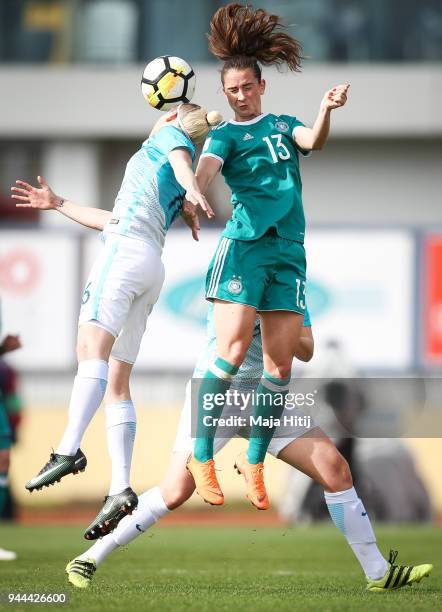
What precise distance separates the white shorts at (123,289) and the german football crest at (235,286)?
0.47 m

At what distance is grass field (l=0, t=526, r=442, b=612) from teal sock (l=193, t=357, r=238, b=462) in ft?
2.57

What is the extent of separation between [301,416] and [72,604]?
61.5 inches

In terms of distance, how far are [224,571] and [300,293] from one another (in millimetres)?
2747

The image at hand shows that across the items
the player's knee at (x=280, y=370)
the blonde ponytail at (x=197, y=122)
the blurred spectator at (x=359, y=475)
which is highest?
the blonde ponytail at (x=197, y=122)

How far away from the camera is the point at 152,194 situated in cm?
728

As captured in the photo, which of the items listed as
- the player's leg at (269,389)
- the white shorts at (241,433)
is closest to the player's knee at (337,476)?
the white shorts at (241,433)

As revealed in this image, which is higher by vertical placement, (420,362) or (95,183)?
(95,183)

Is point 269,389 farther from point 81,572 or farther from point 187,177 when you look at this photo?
point 81,572

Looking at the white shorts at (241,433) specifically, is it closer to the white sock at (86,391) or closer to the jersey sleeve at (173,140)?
the white sock at (86,391)

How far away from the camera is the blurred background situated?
17578 millimetres

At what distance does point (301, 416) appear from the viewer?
729cm

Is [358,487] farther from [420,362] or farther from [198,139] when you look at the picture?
[198,139]

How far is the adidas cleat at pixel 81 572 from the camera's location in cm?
729

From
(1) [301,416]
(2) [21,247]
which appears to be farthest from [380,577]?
(2) [21,247]
